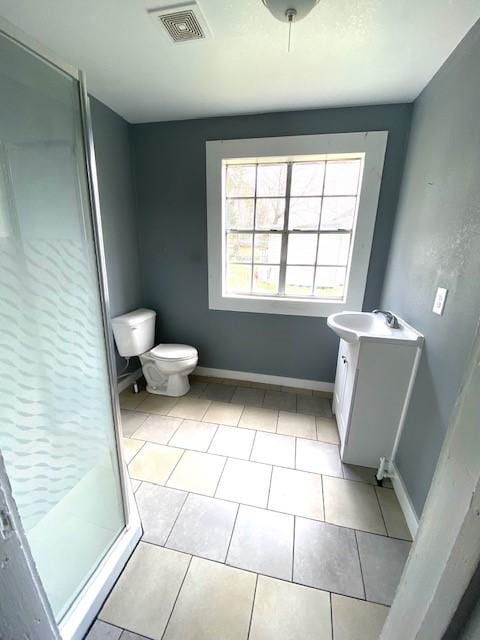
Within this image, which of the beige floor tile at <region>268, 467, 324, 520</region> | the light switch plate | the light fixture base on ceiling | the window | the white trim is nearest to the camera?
the white trim

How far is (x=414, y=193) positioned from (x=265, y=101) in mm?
1203

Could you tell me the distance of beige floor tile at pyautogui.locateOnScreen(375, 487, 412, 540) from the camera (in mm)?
1305

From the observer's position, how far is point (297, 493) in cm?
150

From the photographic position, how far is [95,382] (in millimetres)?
1011

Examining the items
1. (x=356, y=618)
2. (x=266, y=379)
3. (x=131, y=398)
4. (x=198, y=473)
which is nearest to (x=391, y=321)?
(x=266, y=379)

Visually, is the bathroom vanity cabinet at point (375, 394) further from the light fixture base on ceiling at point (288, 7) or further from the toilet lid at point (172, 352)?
the light fixture base on ceiling at point (288, 7)

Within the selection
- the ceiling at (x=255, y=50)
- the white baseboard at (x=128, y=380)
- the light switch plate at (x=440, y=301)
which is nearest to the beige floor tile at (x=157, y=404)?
the white baseboard at (x=128, y=380)

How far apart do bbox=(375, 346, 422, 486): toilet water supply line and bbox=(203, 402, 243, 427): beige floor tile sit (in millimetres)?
1010

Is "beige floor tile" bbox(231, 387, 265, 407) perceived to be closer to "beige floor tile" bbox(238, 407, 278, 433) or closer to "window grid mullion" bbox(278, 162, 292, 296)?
"beige floor tile" bbox(238, 407, 278, 433)

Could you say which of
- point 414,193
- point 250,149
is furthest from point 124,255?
point 414,193

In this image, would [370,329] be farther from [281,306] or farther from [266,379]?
[266,379]

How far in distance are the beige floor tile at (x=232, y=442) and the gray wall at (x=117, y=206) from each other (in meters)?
1.17

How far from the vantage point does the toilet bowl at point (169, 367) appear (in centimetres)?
227

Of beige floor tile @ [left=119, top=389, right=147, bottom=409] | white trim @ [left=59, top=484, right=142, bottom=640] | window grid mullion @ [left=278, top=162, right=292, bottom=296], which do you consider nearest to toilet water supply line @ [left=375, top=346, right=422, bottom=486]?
window grid mullion @ [left=278, top=162, right=292, bottom=296]
